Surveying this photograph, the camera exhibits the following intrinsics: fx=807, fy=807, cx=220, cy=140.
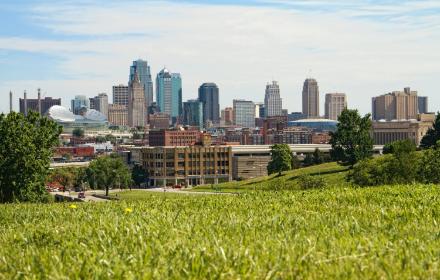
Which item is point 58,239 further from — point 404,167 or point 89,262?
point 404,167

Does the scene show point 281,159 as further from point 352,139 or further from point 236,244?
point 236,244

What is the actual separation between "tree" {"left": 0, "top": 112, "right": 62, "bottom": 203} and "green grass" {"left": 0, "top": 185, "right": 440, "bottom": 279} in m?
39.5

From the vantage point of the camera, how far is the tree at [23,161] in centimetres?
6512

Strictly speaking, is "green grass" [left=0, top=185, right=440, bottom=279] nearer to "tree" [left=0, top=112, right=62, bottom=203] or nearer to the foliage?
"tree" [left=0, top=112, right=62, bottom=203]

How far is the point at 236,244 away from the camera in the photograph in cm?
1775

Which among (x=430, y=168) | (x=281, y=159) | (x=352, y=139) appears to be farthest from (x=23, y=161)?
(x=281, y=159)

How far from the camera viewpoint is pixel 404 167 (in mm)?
71375

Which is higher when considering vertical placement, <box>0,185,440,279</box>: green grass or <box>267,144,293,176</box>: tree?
<box>0,185,440,279</box>: green grass

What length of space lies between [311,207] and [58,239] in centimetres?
973

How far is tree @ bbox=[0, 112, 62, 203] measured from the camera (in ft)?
214

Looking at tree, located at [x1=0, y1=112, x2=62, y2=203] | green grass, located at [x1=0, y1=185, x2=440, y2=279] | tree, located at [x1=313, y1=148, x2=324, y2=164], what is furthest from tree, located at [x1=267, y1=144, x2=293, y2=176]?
green grass, located at [x1=0, y1=185, x2=440, y2=279]

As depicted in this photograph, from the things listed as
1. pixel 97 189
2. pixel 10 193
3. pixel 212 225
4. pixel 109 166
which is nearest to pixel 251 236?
pixel 212 225

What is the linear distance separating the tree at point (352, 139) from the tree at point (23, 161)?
5785 centimetres

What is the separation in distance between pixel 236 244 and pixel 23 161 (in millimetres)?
50590
